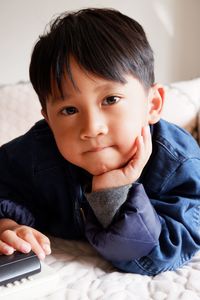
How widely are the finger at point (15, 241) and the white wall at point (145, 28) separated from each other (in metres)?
0.72

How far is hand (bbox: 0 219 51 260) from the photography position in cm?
62

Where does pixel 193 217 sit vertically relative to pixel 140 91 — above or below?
below

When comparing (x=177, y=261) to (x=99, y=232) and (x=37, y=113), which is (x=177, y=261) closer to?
(x=99, y=232)

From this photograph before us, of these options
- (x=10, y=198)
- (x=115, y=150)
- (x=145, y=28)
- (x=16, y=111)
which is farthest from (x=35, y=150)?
(x=145, y=28)

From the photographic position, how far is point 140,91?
0.67 meters

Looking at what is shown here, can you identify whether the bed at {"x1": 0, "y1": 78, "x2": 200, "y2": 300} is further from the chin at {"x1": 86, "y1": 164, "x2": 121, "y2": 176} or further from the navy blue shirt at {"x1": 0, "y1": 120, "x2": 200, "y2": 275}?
the chin at {"x1": 86, "y1": 164, "x2": 121, "y2": 176}

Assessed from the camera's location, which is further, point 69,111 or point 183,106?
point 183,106

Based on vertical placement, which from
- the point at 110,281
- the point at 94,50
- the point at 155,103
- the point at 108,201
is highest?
the point at 94,50

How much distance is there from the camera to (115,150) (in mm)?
655

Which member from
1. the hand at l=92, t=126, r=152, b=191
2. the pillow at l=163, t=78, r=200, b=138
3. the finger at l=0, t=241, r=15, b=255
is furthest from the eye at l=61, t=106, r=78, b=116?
the pillow at l=163, t=78, r=200, b=138

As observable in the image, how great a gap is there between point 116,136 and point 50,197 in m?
0.23

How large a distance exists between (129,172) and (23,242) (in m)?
0.19

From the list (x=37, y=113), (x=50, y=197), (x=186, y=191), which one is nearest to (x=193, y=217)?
(x=186, y=191)

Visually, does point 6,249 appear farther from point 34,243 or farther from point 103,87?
point 103,87
